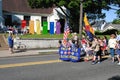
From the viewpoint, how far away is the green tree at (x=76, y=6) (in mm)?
40594

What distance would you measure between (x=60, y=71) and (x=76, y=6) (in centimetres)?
2531

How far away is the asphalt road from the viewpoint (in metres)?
14.4

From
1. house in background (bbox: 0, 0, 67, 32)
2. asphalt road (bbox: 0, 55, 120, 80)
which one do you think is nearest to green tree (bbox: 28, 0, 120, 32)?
house in background (bbox: 0, 0, 67, 32)

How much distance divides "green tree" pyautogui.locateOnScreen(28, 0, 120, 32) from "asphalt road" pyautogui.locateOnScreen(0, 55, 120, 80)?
2188cm

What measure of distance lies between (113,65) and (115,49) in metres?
1.54

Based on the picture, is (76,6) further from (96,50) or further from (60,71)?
(60,71)

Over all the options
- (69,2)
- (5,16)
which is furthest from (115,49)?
(5,16)

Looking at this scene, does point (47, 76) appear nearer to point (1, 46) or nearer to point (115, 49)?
point (115, 49)

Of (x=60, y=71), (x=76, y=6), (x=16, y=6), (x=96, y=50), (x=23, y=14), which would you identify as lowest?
(x=60, y=71)

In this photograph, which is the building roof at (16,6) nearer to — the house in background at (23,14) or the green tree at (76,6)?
the house in background at (23,14)

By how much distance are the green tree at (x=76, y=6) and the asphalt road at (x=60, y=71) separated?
2188 cm

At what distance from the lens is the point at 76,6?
40562 millimetres

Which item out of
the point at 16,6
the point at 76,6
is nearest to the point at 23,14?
the point at 16,6

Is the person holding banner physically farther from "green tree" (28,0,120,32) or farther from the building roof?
the building roof
